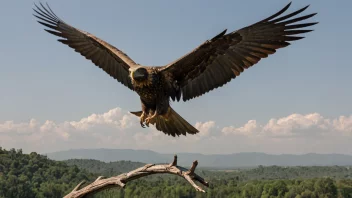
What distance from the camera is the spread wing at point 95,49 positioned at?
7.58 m

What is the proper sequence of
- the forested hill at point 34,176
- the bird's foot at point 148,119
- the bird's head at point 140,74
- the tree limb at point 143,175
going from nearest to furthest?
the tree limb at point 143,175 → the bird's head at point 140,74 → the bird's foot at point 148,119 → the forested hill at point 34,176

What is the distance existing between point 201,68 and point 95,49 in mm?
2267

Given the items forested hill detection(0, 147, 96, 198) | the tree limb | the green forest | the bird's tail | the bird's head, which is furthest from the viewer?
the green forest

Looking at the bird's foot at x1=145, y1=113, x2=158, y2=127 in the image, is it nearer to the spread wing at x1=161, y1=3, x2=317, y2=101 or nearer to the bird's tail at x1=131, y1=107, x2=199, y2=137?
the bird's tail at x1=131, y1=107, x2=199, y2=137

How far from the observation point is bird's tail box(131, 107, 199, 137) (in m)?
6.85

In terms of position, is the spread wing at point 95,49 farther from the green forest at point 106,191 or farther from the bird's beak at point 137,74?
the green forest at point 106,191

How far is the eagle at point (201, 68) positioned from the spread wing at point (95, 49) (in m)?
0.12

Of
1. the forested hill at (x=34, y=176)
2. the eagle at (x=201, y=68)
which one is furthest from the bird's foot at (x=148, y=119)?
the forested hill at (x=34, y=176)

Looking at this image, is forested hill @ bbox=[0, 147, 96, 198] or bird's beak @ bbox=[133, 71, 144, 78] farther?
forested hill @ bbox=[0, 147, 96, 198]

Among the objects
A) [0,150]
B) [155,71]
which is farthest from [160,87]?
[0,150]

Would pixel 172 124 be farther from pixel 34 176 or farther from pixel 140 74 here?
pixel 34 176

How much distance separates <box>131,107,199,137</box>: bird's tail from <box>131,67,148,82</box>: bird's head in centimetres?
75

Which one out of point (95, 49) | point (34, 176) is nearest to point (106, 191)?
point (34, 176)

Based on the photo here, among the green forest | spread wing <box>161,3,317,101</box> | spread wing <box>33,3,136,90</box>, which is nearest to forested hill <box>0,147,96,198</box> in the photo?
the green forest
